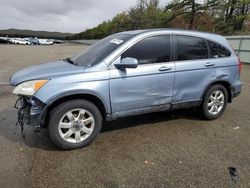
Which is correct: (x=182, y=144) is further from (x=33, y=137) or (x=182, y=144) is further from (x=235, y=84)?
(x=33, y=137)

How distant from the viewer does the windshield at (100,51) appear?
157 inches

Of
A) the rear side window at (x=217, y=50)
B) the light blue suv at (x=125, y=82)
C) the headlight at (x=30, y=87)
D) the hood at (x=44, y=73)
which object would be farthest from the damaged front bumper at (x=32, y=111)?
the rear side window at (x=217, y=50)

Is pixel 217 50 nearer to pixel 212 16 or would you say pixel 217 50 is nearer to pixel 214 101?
pixel 214 101

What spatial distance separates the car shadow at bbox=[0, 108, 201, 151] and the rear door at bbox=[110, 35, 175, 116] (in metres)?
0.68

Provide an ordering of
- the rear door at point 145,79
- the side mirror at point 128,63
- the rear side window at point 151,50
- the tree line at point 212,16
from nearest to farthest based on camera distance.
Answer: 1. the side mirror at point 128,63
2. the rear door at point 145,79
3. the rear side window at point 151,50
4. the tree line at point 212,16

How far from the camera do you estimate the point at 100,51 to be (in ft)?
13.8

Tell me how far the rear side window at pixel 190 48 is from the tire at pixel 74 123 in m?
1.83

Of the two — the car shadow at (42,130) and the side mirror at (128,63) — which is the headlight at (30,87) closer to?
the car shadow at (42,130)

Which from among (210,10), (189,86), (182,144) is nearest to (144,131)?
(182,144)

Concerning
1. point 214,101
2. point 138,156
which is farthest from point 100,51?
point 214,101

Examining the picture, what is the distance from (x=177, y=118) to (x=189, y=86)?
849mm

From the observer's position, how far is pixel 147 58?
13.6 ft

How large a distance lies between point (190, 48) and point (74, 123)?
2.47m

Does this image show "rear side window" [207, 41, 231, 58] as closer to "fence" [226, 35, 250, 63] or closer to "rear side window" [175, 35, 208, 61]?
"rear side window" [175, 35, 208, 61]
